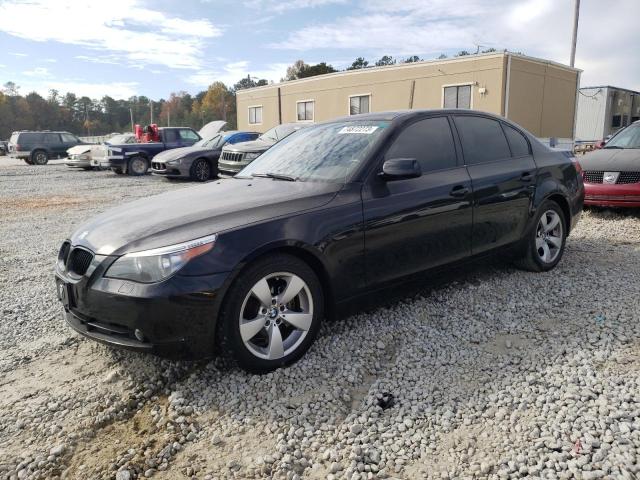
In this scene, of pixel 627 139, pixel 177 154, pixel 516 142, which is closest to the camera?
pixel 516 142

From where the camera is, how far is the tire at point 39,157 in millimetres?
24886

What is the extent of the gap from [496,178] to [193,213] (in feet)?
8.53

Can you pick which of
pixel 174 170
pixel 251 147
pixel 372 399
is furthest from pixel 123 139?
pixel 372 399

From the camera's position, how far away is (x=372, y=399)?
2.81 metres

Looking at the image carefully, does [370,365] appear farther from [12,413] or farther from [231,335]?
[12,413]

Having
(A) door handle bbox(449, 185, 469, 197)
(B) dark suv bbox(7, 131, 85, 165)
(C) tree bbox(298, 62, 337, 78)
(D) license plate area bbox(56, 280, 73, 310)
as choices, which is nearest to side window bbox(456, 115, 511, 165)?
(A) door handle bbox(449, 185, 469, 197)

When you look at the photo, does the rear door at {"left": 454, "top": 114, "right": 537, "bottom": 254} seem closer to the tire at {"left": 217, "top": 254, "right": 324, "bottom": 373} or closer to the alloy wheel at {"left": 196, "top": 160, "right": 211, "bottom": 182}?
the tire at {"left": 217, "top": 254, "right": 324, "bottom": 373}

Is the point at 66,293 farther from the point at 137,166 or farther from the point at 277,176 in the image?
the point at 137,166

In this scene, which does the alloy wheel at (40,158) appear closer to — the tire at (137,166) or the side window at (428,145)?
the tire at (137,166)

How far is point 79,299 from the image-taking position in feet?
9.72

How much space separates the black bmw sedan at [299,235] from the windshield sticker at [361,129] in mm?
16

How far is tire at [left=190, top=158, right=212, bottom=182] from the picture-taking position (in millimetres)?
14547

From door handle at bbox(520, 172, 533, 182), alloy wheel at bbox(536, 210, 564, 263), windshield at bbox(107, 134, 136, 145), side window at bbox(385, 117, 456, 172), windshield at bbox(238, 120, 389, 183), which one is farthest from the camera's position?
windshield at bbox(107, 134, 136, 145)

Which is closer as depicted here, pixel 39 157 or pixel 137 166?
pixel 137 166
